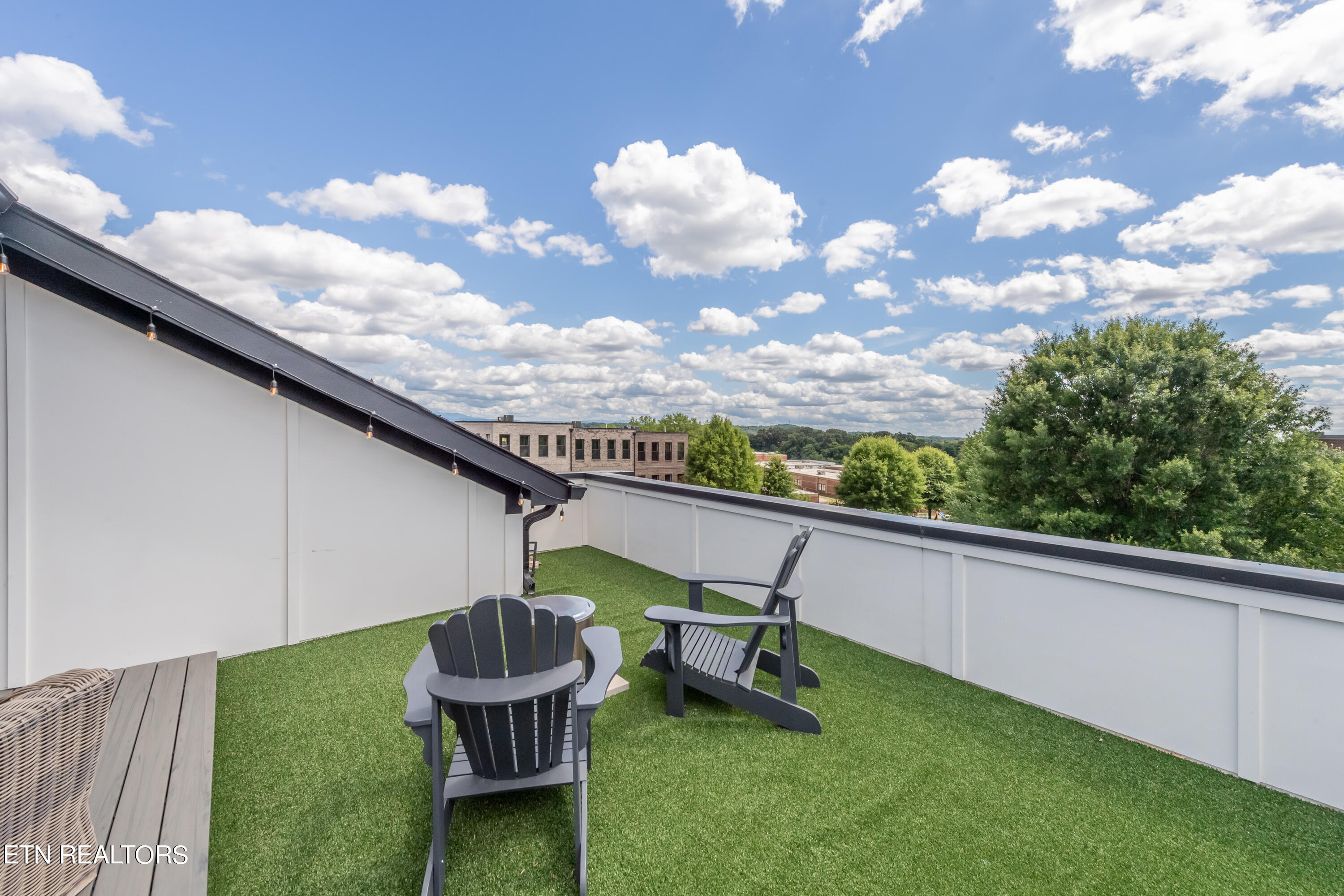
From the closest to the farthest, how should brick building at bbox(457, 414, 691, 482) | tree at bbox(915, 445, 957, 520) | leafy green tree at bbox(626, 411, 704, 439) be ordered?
tree at bbox(915, 445, 957, 520) < brick building at bbox(457, 414, 691, 482) < leafy green tree at bbox(626, 411, 704, 439)

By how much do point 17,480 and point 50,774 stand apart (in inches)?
123

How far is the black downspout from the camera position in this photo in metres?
5.21

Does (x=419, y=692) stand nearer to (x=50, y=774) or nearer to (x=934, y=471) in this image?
(x=50, y=774)

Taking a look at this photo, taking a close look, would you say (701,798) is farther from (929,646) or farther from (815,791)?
(929,646)

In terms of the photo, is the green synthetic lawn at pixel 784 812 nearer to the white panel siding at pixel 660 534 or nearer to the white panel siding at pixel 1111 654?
the white panel siding at pixel 1111 654

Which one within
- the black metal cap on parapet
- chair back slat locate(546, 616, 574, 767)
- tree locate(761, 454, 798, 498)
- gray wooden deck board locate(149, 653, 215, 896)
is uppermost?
the black metal cap on parapet

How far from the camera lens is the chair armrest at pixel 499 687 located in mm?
1605

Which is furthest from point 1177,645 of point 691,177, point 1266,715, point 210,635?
point 691,177

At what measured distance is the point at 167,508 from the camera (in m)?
3.62

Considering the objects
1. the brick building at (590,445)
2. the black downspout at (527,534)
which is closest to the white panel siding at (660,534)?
the black downspout at (527,534)

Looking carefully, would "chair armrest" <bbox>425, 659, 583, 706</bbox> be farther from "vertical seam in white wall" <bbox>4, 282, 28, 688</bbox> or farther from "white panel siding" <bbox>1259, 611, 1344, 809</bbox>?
"vertical seam in white wall" <bbox>4, 282, 28, 688</bbox>

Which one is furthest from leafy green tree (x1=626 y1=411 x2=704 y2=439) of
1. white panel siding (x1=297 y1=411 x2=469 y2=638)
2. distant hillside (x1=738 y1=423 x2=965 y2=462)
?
white panel siding (x1=297 y1=411 x2=469 y2=638)

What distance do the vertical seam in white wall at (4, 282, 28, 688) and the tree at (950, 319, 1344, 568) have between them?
19019 millimetres

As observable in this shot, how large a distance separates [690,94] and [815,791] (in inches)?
629
